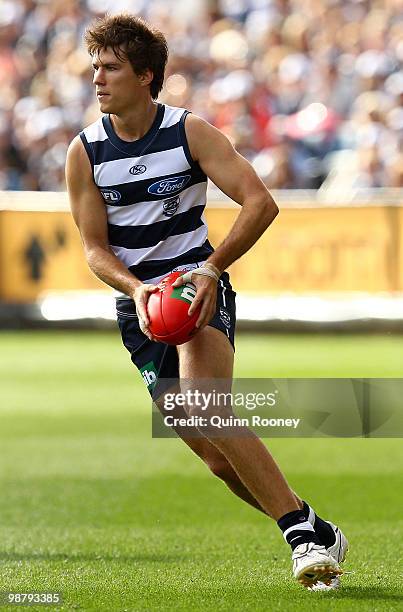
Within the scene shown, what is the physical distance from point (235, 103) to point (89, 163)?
1246 cm

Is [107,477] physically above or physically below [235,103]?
below

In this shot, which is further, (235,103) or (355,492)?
(235,103)

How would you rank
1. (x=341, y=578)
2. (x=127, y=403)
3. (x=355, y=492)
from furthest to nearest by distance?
(x=127, y=403) < (x=355, y=492) < (x=341, y=578)

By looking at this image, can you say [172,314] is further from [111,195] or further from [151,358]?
[111,195]

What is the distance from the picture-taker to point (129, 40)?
250 inches

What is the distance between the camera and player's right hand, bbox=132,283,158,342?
6.07 meters

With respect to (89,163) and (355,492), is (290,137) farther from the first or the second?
(89,163)

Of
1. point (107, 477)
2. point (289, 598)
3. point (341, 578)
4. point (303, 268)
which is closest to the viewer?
point (289, 598)

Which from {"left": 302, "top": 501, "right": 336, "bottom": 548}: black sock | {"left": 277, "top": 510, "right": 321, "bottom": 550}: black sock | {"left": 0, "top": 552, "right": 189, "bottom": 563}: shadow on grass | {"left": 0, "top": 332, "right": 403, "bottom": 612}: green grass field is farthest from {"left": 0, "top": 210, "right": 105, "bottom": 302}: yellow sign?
{"left": 277, "top": 510, "right": 321, "bottom": 550}: black sock

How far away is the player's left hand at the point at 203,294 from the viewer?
6.02m

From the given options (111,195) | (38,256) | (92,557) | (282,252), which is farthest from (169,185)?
(38,256)

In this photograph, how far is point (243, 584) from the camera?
621 centimetres

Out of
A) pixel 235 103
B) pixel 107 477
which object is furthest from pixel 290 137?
pixel 107 477

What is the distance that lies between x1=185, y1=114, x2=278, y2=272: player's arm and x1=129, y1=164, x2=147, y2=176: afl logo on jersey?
0.81ft
